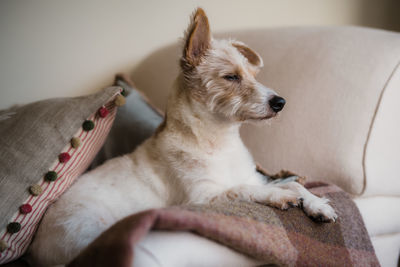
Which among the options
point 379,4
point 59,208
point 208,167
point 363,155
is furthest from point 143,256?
point 379,4

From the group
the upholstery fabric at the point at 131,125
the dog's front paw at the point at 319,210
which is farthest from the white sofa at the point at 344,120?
the upholstery fabric at the point at 131,125

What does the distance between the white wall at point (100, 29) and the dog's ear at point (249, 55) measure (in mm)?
956

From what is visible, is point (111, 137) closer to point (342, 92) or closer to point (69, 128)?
point (69, 128)

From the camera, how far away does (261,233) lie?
0.75m

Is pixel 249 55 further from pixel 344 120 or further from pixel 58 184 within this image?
pixel 58 184

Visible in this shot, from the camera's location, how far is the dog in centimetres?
111

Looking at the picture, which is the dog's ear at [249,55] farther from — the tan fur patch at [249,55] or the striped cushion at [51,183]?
the striped cushion at [51,183]

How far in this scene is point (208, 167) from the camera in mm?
1162

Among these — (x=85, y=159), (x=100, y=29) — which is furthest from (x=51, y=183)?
(x=100, y=29)

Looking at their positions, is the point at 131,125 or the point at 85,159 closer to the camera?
the point at 85,159

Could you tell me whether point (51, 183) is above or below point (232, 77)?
below

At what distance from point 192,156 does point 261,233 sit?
504mm

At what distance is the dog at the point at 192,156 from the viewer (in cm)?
111

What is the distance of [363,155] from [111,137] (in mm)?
1390
